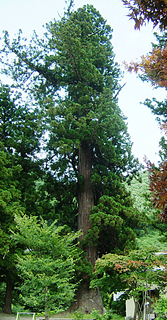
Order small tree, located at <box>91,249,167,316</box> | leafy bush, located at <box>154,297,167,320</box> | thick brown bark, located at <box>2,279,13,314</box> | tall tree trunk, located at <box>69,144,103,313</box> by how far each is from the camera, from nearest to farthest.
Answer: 1. leafy bush, located at <box>154,297,167,320</box>
2. small tree, located at <box>91,249,167,316</box>
3. tall tree trunk, located at <box>69,144,103,313</box>
4. thick brown bark, located at <box>2,279,13,314</box>

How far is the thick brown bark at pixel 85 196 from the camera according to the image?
13.2m

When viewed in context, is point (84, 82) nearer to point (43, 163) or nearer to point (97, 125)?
point (97, 125)

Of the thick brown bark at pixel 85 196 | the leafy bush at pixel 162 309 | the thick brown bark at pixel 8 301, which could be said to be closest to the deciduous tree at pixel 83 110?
the thick brown bark at pixel 85 196

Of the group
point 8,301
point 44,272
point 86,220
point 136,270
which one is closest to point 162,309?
point 136,270

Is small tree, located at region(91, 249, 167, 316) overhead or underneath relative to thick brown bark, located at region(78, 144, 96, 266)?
underneath

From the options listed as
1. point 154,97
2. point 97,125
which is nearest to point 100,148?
point 97,125

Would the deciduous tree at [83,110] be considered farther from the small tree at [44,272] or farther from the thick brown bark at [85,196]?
the small tree at [44,272]

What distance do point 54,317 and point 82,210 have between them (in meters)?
4.34

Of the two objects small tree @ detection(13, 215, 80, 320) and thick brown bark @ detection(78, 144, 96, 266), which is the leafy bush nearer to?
small tree @ detection(13, 215, 80, 320)

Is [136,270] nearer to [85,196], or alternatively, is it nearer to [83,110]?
[85,196]

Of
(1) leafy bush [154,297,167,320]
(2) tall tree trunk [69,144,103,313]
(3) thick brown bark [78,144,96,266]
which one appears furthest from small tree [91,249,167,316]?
(3) thick brown bark [78,144,96,266]

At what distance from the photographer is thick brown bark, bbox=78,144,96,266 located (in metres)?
13.2

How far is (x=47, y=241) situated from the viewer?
8.92m

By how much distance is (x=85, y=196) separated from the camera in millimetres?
14172
